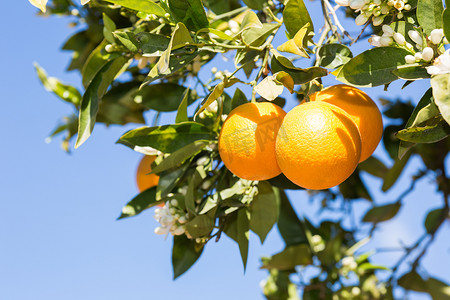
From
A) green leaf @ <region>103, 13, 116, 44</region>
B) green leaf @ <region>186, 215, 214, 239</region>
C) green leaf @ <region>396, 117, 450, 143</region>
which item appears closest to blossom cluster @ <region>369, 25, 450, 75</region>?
green leaf @ <region>396, 117, 450, 143</region>

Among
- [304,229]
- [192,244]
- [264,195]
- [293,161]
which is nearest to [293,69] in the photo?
[293,161]

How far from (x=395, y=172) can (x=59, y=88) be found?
1.36 meters

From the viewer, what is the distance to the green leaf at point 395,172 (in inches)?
86.0

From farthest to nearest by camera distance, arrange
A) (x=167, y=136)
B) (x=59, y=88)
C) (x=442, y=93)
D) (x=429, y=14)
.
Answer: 1. (x=59, y=88)
2. (x=167, y=136)
3. (x=429, y=14)
4. (x=442, y=93)

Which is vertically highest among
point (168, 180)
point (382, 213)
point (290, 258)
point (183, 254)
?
point (168, 180)

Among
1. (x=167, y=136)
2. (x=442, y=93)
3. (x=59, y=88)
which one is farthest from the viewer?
(x=59, y=88)

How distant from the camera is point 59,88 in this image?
6.45 feet

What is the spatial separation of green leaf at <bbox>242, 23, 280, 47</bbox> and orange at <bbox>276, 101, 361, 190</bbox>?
0.22m

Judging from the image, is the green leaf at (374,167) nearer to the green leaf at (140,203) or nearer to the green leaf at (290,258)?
the green leaf at (290,258)

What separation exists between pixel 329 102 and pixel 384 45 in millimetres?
167

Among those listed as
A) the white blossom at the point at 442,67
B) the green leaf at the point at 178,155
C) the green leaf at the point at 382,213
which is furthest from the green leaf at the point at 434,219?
the white blossom at the point at 442,67

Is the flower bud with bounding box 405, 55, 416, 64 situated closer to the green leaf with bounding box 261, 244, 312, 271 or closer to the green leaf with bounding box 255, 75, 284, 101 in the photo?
the green leaf with bounding box 255, 75, 284, 101

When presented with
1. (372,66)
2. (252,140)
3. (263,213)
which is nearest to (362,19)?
(372,66)

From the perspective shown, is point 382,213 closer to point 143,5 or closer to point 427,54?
point 427,54
